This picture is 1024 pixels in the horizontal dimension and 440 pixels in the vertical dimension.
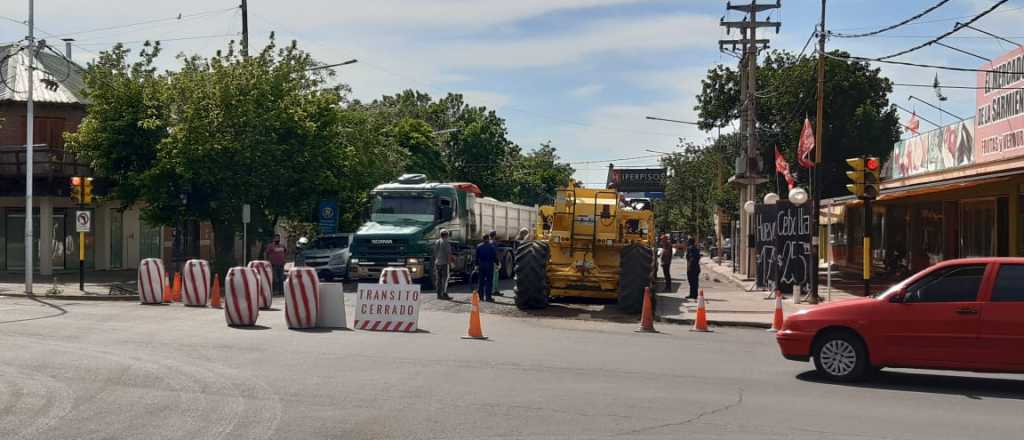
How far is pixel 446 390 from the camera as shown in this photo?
1152 cm

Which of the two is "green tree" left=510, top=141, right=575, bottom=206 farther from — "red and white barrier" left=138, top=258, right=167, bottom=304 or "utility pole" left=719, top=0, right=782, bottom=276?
"red and white barrier" left=138, top=258, right=167, bottom=304

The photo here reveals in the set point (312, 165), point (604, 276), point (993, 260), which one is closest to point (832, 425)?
point (993, 260)

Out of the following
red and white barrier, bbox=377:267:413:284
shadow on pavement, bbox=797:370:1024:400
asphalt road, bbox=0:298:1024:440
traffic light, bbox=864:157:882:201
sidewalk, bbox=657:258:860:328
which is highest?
traffic light, bbox=864:157:882:201

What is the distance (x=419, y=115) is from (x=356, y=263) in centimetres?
5417

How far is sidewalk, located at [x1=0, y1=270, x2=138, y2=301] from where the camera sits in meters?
27.4

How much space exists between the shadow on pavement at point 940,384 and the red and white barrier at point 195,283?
45.4ft

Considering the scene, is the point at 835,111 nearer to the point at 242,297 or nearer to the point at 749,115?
the point at 749,115

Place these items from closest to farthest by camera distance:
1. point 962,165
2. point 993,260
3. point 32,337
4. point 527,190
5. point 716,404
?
1. point 716,404
2. point 993,260
3. point 32,337
4. point 962,165
5. point 527,190

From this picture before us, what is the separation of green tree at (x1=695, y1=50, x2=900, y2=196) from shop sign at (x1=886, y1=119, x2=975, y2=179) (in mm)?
16194

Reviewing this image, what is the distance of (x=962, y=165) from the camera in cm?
2731

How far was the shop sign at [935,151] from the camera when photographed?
2727cm

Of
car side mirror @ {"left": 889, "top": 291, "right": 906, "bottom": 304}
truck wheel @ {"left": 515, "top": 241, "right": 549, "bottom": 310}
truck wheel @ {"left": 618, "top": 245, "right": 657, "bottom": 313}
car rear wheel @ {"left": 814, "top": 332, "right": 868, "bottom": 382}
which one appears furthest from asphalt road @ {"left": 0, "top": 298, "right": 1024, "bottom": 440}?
truck wheel @ {"left": 515, "top": 241, "right": 549, "bottom": 310}

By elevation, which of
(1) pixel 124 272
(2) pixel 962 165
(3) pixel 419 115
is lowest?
(1) pixel 124 272

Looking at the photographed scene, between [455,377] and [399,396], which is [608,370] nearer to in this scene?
[455,377]
